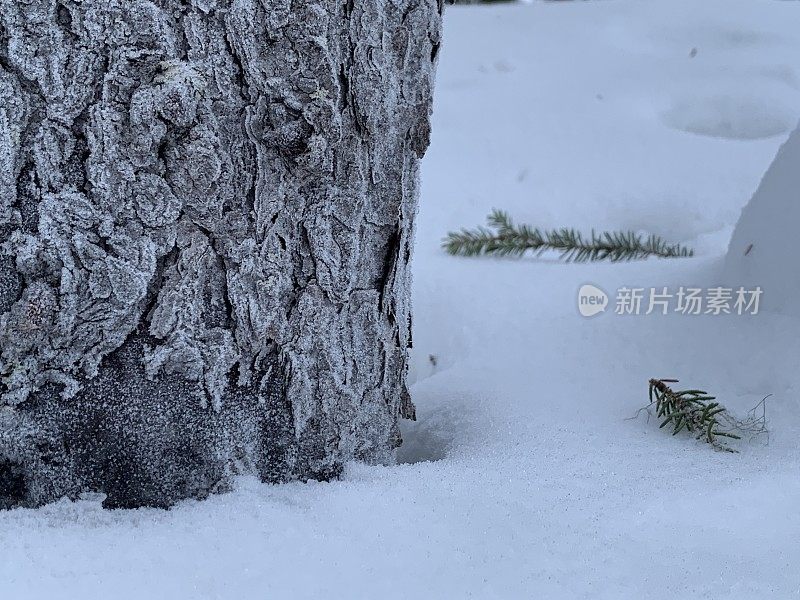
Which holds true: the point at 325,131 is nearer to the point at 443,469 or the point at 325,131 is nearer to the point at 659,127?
the point at 443,469

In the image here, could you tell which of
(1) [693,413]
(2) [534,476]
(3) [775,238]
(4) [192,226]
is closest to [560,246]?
(3) [775,238]

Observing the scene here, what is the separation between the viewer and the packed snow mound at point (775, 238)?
1.29 meters

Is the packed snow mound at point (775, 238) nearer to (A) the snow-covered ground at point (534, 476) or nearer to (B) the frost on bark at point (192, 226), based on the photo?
(A) the snow-covered ground at point (534, 476)

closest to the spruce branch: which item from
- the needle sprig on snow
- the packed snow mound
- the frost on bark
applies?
the packed snow mound

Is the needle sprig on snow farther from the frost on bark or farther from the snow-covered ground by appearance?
the frost on bark

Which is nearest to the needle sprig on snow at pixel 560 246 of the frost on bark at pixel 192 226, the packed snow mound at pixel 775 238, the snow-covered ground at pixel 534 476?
the snow-covered ground at pixel 534 476

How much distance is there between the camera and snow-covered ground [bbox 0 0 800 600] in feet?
2.61

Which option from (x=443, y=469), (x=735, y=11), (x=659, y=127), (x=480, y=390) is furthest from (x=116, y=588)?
(x=735, y=11)

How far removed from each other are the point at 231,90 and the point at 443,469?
0.50 metres

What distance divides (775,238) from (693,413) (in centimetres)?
37

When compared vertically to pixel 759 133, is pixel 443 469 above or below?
below

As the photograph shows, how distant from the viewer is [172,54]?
0.85m

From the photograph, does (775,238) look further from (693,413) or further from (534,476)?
(534,476)

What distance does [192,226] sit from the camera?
897 mm
